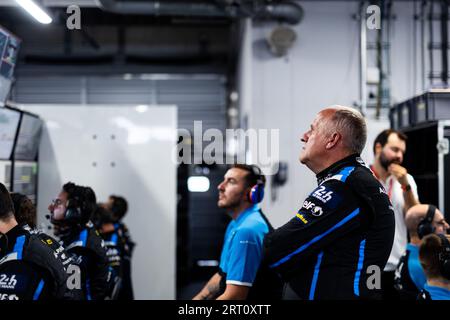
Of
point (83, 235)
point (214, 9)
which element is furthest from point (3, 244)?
point (214, 9)

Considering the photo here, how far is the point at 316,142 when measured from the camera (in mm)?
1744

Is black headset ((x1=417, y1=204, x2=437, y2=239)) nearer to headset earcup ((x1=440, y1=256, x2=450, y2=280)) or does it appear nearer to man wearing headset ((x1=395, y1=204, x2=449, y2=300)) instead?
man wearing headset ((x1=395, y1=204, x2=449, y2=300))

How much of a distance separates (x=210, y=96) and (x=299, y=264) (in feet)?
31.9

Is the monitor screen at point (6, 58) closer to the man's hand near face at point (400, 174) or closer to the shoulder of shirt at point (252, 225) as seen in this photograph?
the shoulder of shirt at point (252, 225)

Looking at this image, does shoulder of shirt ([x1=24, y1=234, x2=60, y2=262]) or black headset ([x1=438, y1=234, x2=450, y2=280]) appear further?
black headset ([x1=438, y1=234, x2=450, y2=280])

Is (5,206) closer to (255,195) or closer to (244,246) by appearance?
(244,246)

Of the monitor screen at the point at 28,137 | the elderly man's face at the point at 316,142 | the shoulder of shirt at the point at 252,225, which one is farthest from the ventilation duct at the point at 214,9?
the elderly man's face at the point at 316,142

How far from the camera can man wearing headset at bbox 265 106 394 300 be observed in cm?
163

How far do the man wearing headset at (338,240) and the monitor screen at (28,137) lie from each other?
8.75 ft

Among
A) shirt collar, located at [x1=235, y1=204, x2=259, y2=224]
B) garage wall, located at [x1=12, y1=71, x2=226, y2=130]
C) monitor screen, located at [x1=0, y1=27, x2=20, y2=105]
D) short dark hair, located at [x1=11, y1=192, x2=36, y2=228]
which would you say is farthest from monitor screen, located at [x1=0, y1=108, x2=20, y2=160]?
garage wall, located at [x1=12, y1=71, x2=226, y2=130]

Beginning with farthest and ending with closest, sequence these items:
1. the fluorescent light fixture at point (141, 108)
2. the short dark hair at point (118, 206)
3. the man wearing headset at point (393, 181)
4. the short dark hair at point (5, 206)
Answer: the fluorescent light fixture at point (141, 108)
the short dark hair at point (118, 206)
the man wearing headset at point (393, 181)
the short dark hair at point (5, 206)

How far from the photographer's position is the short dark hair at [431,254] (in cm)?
233

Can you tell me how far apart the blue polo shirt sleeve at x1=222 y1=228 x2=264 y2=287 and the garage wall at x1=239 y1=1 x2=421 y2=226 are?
3.61 m

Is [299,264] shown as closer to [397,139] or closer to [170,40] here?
[397,139]
